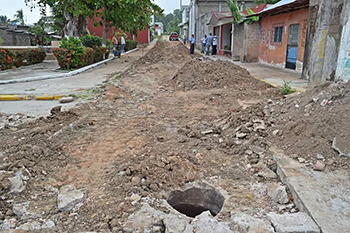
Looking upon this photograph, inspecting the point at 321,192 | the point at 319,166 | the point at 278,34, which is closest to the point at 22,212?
the point at 321,192

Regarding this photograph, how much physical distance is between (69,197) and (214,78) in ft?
24.6

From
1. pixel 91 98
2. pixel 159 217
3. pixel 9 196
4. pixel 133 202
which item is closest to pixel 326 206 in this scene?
pixel 159 217

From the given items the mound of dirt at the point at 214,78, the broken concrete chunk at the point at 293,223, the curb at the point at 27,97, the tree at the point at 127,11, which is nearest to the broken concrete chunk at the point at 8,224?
the broken concrete chunk at the point at 293,223

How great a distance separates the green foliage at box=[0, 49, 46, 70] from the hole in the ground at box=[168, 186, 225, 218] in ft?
41.8

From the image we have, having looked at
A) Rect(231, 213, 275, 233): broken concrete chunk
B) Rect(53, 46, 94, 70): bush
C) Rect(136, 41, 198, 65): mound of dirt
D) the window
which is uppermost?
the window

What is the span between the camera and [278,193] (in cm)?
325

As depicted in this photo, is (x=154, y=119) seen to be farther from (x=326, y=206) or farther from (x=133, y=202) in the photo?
(x=326, y=206)

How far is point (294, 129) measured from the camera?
14.8ft

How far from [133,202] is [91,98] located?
524 cm

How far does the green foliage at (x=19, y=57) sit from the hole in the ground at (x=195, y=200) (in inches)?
501

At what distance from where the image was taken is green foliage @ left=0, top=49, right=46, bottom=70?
43.0 ft

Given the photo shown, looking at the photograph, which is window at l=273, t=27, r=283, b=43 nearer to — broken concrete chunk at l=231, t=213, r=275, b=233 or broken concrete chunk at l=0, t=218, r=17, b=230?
broken concrete chunk at l=231, t=213, r=275, b=233

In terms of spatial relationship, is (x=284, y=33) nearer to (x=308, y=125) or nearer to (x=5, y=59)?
(x=308, y=125)

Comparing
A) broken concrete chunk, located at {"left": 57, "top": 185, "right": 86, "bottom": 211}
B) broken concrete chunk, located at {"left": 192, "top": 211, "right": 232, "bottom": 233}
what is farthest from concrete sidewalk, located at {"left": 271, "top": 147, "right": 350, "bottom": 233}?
broken concrete chunk, located at {"left": 57, "top": 185, "right": 86, "bottom": 211}
